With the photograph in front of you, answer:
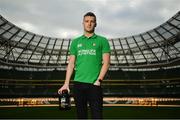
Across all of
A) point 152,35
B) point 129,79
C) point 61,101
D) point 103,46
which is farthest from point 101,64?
point 129,79

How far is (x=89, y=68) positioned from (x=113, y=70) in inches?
2950

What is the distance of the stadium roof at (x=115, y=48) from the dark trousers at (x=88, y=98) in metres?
50.8

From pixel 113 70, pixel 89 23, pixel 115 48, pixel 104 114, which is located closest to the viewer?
pixel 89 23

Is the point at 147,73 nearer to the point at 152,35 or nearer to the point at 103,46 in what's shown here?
the point at 152,35

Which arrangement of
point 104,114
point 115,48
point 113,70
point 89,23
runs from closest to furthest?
1. point 89,23
2. point 104,114
3. point 115,48
4. point 113,70

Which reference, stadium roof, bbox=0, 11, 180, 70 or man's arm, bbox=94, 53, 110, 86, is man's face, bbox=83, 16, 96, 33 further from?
stadium roof, bbox=0, 11, 180, 70

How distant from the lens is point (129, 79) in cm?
7519

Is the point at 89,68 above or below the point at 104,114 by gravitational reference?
above

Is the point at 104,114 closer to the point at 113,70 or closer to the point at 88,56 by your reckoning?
the point at 88,56

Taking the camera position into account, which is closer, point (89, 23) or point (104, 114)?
point (89, 23)

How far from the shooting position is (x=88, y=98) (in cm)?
556

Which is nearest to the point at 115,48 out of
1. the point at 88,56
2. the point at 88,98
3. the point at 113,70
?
the point at 113,70

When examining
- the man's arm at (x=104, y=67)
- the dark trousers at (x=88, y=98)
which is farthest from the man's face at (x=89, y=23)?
the dark trousers at (x=88, y=98)

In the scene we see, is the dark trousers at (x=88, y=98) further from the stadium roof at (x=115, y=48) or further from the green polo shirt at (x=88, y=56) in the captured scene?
the stadium roof at (x=115, y=48)
